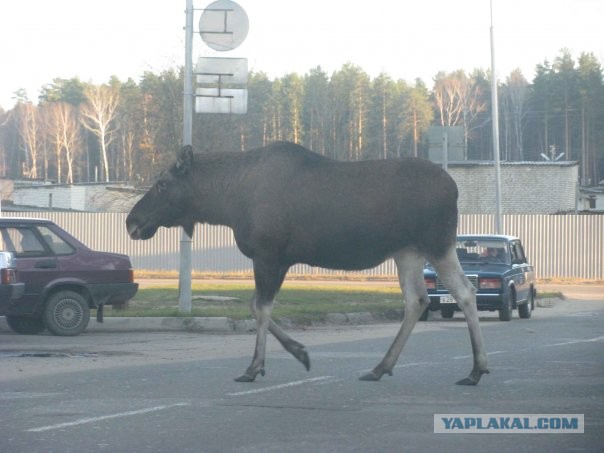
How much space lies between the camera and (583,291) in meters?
34.1

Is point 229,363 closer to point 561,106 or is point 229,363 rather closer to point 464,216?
point 464,216

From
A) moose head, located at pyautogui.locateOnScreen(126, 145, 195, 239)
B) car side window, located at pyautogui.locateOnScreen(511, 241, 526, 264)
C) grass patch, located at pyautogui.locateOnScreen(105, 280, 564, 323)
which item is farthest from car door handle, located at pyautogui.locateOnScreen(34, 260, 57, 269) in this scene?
car side window, located at pyautogui.locateOnScreen(511, 241, 526, 264)

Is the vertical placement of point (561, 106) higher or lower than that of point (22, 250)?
higher

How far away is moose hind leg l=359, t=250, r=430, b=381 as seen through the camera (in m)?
9.93

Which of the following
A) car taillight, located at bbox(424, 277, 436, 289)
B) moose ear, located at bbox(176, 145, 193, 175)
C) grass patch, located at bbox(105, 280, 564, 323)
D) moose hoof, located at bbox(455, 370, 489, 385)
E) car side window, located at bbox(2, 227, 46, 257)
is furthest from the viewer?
car taillight, located at bbox(424, 277, 436, 289)

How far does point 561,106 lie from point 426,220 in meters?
107

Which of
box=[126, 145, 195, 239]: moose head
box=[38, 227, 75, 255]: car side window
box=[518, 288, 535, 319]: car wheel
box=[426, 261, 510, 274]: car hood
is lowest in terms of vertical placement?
box=[518, 288, 535, 319]: car wheel

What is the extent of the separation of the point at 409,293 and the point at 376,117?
4055 inches

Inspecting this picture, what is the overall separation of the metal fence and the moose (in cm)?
3210

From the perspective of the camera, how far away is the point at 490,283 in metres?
20.7

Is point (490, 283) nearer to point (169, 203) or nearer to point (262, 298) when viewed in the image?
point (169, 203)

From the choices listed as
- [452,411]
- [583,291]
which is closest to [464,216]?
[583,291]

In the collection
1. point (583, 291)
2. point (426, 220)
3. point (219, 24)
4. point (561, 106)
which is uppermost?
point (561, 106)

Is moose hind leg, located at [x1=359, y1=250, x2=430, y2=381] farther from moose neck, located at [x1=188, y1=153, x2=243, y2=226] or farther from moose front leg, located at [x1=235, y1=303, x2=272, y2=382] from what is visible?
moose neck, located at [x1=188, y1=153, x2=243, y2=226]
